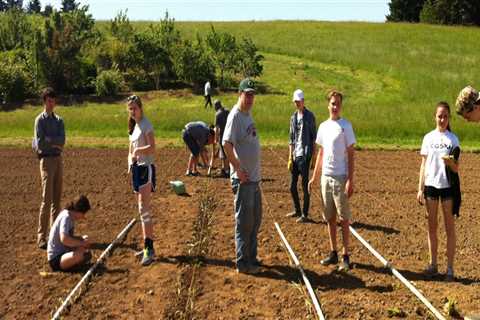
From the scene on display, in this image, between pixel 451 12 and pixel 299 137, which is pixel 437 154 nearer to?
pixel 299 137

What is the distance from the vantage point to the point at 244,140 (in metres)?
6.79

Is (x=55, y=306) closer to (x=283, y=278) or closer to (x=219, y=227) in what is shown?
(x=283, y=278)

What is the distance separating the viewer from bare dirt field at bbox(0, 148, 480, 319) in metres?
5.99

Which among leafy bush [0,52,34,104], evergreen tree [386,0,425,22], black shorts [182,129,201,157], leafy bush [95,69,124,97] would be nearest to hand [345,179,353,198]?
black shorts [182,129,201,157]

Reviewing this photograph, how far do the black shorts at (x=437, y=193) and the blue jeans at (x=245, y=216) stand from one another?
6.50ft

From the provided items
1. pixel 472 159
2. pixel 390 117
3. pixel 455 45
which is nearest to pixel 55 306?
pixel 472 159

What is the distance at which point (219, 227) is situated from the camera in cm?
918

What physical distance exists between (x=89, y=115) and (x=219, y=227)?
15.9m

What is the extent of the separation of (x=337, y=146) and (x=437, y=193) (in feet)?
4.17

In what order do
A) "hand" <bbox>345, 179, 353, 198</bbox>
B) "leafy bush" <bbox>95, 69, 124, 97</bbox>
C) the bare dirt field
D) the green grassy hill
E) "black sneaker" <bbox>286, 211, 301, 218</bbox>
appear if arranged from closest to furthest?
the bare dirt field, "hand" <bbox>345, 179, 353, 198</bbox>, "black sneaker" <bbox>286, 211, 301, 218</bbox>, the green grassy hill, "leafy bush" <bbox>95, 69, 124, 97</bbox>

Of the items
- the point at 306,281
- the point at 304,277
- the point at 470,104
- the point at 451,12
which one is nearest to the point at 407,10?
the point at 451,12

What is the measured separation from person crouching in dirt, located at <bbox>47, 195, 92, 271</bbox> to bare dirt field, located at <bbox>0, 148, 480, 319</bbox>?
0.56 ft

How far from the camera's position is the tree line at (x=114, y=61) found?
102 ft

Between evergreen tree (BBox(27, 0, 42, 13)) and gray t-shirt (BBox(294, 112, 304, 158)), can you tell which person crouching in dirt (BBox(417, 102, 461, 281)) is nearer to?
gray t-shirt (BBox(294, 112, 304, 158))
